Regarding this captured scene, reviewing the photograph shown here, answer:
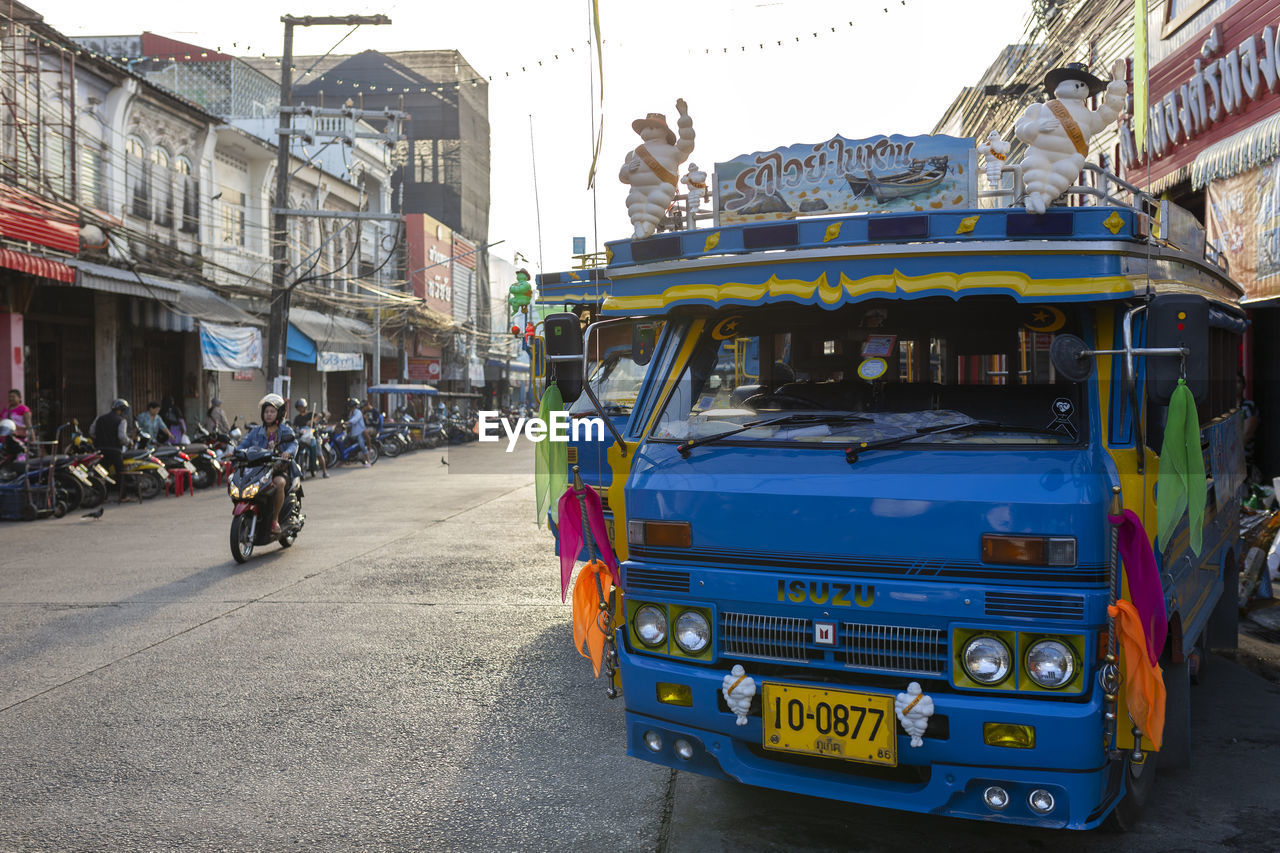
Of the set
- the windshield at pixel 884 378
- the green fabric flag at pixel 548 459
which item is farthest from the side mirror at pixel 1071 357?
the green fabric flag at pixel 548 459

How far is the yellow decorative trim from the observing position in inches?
140

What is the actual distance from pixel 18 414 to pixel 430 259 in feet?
108

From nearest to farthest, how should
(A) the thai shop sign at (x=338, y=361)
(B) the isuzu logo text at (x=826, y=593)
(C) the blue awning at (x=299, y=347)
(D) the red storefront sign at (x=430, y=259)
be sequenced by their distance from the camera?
(B) the isuzu logo text at (x=826, y=593) → (C) the blue awning at (x=299, y=347) → (A) the thai shop sign at (x=338, y=361) → (D) the red storefront sign at (x=430, y=259)

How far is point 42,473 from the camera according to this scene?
14961mm

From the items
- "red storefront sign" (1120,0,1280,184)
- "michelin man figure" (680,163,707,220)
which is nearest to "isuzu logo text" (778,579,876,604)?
"michelin man figure" (680,163,707,220)

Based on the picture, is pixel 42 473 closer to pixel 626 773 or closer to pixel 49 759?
pixel 49 759

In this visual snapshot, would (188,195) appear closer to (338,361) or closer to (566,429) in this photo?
(338,361)

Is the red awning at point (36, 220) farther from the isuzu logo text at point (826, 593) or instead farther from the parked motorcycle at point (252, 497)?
the isuzu logo text at point (826, 593)

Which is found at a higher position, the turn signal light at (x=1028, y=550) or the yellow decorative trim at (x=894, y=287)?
the yellow decorative trim at (x=894, y=287)

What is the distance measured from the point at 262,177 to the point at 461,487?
1528 centimetres

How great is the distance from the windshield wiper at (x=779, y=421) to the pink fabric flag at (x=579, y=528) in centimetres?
43

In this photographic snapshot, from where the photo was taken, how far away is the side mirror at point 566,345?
424 cm

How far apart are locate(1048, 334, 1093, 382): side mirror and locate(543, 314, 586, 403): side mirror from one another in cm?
175

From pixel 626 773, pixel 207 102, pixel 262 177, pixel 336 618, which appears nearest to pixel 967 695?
pixel 626 773
